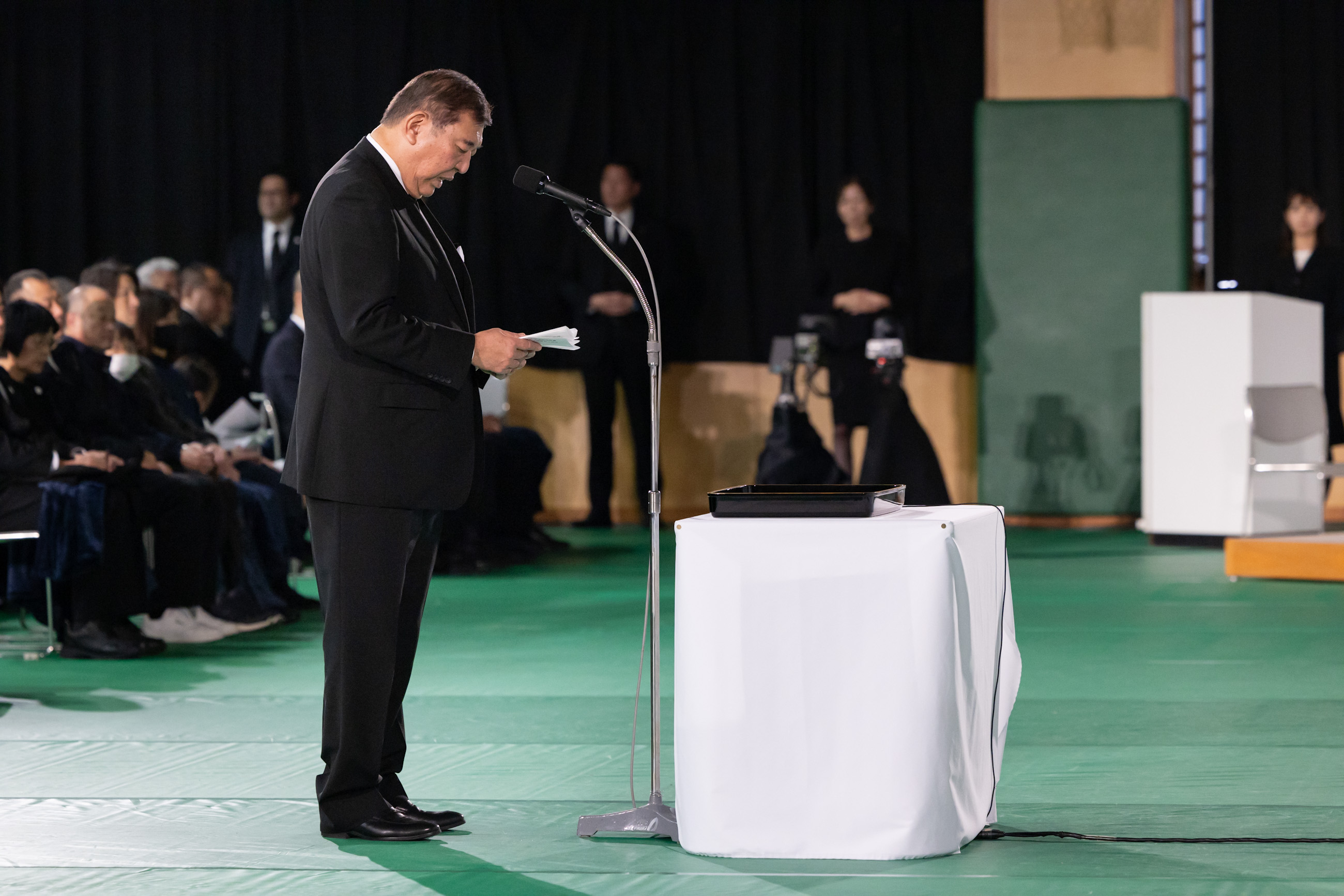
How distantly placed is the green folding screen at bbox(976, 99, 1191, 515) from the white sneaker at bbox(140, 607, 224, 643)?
4.64m

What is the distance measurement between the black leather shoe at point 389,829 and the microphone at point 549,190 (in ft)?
3.52

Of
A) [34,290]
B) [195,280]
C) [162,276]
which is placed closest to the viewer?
[34,290]

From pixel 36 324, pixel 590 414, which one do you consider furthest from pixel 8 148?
pixel 36 324

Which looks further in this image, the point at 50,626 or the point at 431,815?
the point at 50,626

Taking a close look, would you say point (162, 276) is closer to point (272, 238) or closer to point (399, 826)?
point (272, 238)

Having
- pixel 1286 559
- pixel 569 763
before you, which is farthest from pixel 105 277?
pixel 1286 559

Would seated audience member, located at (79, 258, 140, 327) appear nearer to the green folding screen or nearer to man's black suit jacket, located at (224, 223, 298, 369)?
man's black suit jacket, located at (224, 223, 298, 369)

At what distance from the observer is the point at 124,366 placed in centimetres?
548

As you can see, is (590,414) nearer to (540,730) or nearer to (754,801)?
(540,730)

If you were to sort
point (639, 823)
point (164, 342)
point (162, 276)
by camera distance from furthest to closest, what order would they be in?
1. point (162, 276)
2. point (164, 342)
3. point (639, 823)

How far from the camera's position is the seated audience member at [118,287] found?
217 inches

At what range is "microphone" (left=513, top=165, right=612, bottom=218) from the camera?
269 cm

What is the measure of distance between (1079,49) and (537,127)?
2923 mm

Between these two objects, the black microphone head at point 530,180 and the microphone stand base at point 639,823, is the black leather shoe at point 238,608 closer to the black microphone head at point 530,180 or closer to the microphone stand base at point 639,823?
the microphone stand base at point 639,823
